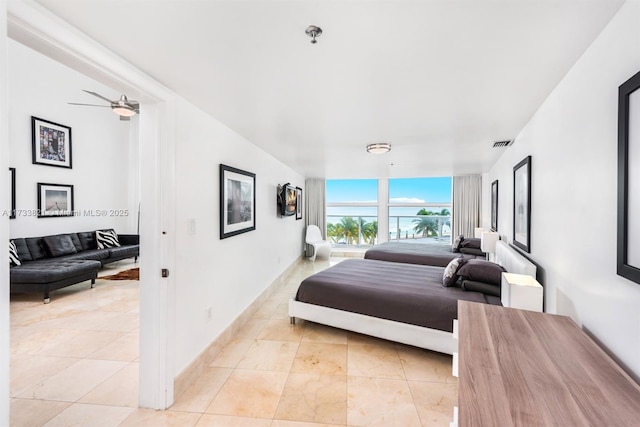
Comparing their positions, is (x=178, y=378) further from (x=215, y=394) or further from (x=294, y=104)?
(x=294, y=104)

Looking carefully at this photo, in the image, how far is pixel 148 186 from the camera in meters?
1.88

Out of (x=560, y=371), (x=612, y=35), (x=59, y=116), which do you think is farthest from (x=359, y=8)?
(x=59, y=116)

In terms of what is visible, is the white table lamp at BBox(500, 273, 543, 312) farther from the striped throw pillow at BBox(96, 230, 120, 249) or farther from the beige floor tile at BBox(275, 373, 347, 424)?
the striped throw pillow at BBox(96, 230, 120, 249)

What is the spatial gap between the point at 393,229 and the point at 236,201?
5.60 meters

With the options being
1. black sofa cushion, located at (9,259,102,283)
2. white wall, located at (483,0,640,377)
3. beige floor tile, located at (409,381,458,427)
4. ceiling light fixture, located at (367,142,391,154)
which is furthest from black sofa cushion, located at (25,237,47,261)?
white wall, located at (483,0,640,377)

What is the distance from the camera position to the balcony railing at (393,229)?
24.3 feet

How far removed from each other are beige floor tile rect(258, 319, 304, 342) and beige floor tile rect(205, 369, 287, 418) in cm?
60

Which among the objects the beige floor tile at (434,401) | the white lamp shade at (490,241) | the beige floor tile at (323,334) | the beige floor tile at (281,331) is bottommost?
the beige floor tile at (434,401)

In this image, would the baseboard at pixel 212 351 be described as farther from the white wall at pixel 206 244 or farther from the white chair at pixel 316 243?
the white chair at pixel 316 243

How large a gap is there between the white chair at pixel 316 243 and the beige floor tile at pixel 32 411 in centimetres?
534

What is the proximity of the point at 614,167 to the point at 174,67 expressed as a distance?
2209mm

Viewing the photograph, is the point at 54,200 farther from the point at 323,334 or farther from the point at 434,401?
the point at 434,401

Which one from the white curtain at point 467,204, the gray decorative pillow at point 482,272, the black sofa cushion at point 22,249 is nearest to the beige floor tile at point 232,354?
the gray decorative pillow at point 482,272

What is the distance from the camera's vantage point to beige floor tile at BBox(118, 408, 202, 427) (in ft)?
5.86
